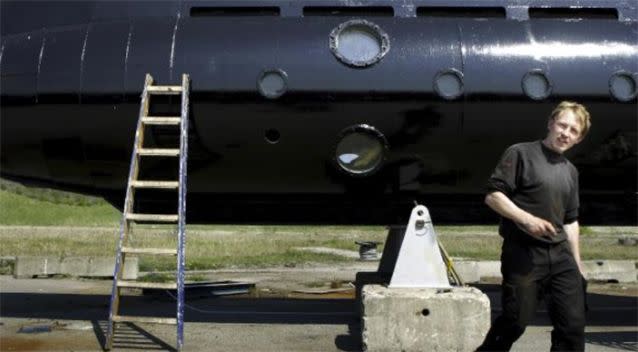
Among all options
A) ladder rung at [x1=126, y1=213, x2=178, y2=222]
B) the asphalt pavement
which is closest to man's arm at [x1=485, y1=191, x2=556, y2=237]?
the asphalt pavement

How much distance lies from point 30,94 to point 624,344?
5.51 meters

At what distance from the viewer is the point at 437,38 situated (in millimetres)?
7602

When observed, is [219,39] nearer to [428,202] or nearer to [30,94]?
[30,94]

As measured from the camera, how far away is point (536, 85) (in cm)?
750

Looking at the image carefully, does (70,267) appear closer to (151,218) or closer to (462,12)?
(151,218)

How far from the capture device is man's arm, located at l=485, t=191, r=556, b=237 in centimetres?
443

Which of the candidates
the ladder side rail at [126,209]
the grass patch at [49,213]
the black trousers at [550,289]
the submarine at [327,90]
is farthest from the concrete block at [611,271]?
the grass patch at [49,213]

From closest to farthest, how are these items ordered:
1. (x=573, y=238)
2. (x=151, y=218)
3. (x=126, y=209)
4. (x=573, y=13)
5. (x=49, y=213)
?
(x=573, y=238) → (x=126, y=209) → (x=151, y=218) → (x=573, y=13) → (x=49, y=213)

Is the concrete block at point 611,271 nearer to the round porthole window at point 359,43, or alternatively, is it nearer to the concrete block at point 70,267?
the concrete block at point 70,267

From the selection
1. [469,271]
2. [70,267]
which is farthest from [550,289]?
[70,267]

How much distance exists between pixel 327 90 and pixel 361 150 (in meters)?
0.62

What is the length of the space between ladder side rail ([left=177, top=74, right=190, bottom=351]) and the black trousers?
8.65 feet

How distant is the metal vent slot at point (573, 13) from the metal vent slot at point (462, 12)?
1.05 ft

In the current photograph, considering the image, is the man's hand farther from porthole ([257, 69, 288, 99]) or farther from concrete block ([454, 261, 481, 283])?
concrete block ([454, 261, 481, 283])
